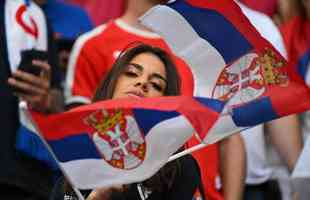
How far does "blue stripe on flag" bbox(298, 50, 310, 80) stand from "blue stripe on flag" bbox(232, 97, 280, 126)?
171cm

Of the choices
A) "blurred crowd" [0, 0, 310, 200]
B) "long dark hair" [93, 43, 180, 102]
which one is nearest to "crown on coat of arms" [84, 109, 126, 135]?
"long dark hair" [93, 43, 180, 102]

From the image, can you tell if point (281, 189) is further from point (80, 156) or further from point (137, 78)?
point (80, 156)

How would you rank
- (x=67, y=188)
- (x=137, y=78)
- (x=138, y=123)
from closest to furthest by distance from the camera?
(x=138, y=123) → (x=67, y=188) → (x=137, y=78)

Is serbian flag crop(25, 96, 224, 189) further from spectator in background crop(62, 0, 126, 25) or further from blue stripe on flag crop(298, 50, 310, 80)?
spectator in background crop(62, 0, 126, 25)

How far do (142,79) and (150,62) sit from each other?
159 mm

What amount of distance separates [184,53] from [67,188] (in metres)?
0.61

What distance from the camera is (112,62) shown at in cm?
522

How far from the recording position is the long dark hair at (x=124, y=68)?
4.45 metres

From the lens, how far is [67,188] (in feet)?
13.3

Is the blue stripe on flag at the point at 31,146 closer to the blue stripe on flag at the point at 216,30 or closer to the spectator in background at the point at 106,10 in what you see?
the spectator in background at the point at 106,10

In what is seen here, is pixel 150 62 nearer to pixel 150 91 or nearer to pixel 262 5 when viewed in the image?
pixel 150 91

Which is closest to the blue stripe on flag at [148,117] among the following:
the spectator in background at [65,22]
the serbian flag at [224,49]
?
the serbian flag at [224,49]

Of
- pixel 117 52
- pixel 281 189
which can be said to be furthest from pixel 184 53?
pixel 281 189

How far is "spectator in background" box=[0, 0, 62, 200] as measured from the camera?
497 centimetres
